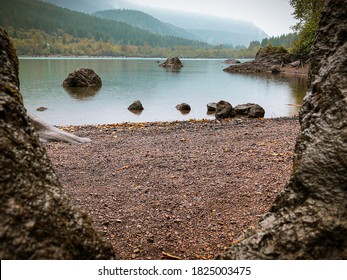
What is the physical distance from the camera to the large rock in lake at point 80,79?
1583 inches

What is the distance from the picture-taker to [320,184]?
269cm

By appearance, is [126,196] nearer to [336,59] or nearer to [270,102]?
[336,59]

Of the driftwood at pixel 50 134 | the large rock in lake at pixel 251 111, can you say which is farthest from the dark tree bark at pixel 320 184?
the large rock in lake at pixel 251 111

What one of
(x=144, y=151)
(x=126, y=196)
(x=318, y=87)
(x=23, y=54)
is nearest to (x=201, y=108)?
(x=144, y=151)

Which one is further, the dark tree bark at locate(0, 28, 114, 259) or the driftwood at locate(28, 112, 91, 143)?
the driftwood at locate(28, 112, 91, 143)

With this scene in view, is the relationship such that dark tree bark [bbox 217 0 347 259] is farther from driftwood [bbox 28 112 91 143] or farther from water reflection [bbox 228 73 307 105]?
water reflection [bbox 228 73 307 105]

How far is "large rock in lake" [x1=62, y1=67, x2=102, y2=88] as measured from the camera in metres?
40.2

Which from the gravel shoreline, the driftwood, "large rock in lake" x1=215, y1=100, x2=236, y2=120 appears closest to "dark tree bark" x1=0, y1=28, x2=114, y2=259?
the gravel shoreline

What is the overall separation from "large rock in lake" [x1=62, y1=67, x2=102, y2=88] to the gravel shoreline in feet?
102

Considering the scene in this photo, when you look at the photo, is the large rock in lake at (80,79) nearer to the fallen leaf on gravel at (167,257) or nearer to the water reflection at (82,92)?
the water reflection at (82,92)

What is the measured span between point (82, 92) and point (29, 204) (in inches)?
1392

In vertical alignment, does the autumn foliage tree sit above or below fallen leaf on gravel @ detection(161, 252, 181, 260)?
above

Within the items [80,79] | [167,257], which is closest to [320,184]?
[167,257]

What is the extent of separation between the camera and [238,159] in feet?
27.5
